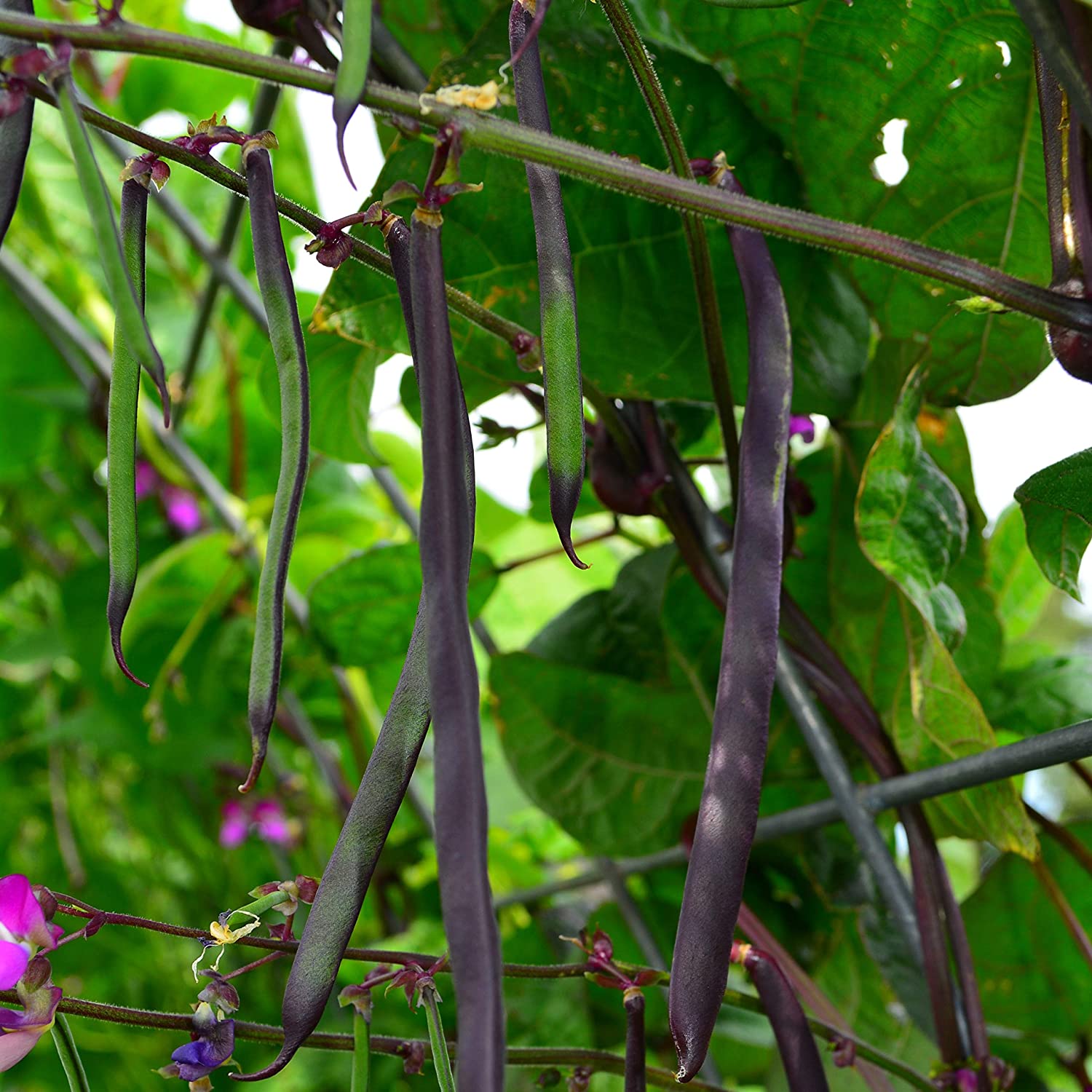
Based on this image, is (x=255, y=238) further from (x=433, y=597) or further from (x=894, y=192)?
(x=894, y=192)

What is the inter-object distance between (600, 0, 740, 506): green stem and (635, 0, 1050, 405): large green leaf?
0.28ft

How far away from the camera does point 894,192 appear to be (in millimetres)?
393

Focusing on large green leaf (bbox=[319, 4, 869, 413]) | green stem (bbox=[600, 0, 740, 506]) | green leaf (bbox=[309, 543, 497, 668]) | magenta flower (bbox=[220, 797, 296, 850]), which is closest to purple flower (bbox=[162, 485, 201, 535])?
magenta flower (bbox=[220, 797, 296, 850])

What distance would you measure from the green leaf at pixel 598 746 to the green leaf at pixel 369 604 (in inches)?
2.3

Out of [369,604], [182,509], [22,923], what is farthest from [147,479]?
[22,923]

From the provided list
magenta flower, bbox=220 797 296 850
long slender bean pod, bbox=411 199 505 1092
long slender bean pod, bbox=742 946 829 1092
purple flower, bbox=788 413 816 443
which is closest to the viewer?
long slender bean pod, bbox=411 199 505 1092

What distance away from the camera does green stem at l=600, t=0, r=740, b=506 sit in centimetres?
23

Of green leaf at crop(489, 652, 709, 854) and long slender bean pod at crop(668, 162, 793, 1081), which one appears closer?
long slender bean pod at crop(668, 162, 793, 1081)

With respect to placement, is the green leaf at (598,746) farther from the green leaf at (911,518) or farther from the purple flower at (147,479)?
the purple flower at (147,479)

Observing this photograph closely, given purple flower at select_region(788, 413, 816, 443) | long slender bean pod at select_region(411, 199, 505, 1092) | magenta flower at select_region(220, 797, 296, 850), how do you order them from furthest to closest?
magenta flower at select_region(220, 797, 296, 850)
purple flower at select_region(788, 413, 816, 443)
long slender bean pod at select_region(411, 199, 505, 1092)

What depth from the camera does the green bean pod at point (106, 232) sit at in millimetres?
172

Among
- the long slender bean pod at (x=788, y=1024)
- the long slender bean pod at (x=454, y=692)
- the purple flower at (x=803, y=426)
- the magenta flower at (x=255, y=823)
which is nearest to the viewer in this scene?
the long slender bean pod at (x=454, y=692)

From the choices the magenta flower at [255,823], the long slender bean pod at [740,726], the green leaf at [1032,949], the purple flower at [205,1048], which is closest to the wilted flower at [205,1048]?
the purple flower at [205,1048]

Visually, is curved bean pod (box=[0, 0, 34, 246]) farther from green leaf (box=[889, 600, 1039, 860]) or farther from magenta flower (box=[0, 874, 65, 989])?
green leaf (box=[889, 600, 1039, 860])
